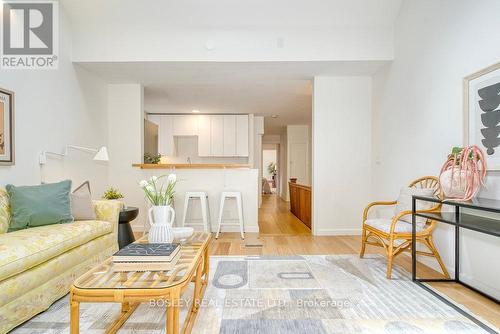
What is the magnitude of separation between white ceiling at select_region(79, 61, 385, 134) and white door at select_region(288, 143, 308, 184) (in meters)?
2.13

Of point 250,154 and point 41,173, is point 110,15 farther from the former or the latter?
point 250,154

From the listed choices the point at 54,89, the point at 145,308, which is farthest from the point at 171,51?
the point at 145,308

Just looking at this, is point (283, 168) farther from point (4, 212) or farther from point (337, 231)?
point (4, 212)

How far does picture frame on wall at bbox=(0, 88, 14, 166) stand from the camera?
2572 mm

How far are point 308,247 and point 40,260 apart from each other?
109 inches

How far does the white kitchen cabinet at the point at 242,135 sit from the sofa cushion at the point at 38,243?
15.2 feet

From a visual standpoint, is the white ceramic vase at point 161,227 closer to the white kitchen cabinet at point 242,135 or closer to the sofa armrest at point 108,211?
the sofa armrest at point 108,211

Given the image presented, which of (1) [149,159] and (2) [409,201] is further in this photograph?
(1) [149,159]

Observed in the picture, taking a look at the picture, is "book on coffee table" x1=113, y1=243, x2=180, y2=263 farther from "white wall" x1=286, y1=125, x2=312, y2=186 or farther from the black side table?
"white wall" x1=286, y1=125, x2=312, y2=186

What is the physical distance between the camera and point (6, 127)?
2619 mm

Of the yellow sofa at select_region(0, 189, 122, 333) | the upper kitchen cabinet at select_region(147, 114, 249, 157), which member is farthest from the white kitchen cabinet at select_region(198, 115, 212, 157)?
the yellow sofa at select_region(0, 189, 122, 333)

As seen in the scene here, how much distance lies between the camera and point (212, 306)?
6.52 ft

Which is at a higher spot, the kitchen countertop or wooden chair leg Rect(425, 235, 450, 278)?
the kitchen countertop

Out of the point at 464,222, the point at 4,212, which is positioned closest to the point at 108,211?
the point at 4,212
